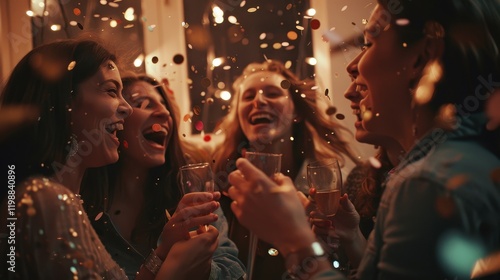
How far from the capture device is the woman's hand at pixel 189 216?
3.41 ft

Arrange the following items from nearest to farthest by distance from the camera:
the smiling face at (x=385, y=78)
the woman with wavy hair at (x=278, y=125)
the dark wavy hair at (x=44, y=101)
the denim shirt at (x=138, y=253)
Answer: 1. the smiling face at (x=385, y=78)
2. the dark wavy hair at (x=44, y=101)
3. the denim shirt at (x=138, y=253)
4. the woman with wavy hair at (x=278, y=125)

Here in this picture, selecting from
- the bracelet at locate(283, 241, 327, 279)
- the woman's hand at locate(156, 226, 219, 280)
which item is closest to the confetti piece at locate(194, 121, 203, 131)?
the woman's hand at locate(156, 226, 219, 280)

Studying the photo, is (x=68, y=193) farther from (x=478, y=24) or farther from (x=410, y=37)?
(x=478, y=24)

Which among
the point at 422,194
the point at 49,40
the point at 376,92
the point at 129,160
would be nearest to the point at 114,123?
the point at 129,160

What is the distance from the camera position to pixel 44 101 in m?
1.01

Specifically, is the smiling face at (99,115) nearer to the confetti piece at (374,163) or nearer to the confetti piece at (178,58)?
the confetti piece at (178,58)

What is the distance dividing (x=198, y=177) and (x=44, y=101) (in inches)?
13.8

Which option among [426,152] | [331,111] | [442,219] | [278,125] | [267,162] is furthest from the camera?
[278,125]

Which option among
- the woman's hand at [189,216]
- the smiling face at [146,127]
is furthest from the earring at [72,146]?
the woman's hand at [189,216]

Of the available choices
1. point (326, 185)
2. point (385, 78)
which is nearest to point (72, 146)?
point (326, 185)

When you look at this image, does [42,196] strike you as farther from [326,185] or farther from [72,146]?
[326,185]

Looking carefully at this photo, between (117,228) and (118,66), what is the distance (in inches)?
14.5

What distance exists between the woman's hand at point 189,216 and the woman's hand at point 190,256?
0.6 inches

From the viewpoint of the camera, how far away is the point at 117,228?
1.12 metres
